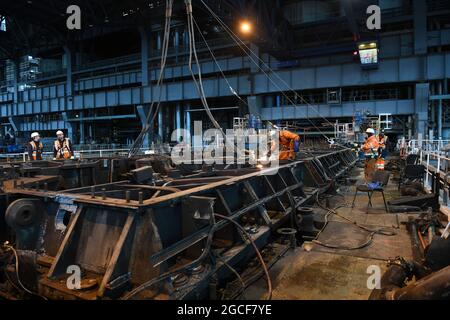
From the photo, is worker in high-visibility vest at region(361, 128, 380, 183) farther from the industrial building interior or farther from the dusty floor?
the dusty floor

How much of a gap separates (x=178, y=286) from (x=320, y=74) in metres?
20.4

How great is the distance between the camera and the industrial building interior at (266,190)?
2645mm

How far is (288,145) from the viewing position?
6.99 meters

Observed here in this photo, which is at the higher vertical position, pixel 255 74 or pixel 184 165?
pixel 255 74

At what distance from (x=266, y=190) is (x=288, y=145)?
230 cm

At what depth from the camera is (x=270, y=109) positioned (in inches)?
884

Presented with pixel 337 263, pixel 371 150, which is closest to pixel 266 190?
pixel 337 263

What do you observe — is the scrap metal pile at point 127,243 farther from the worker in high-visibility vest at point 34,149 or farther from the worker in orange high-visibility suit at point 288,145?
the worker in high-visibility vest at point 34,149

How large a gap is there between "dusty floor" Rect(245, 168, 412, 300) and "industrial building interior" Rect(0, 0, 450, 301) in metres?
0.02

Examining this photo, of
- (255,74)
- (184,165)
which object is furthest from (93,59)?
(184,165)

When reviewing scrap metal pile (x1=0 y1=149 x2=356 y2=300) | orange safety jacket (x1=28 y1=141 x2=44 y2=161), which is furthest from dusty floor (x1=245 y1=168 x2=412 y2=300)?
orange safety jacket (x1=28 y1=141 x2=44 y2=161)

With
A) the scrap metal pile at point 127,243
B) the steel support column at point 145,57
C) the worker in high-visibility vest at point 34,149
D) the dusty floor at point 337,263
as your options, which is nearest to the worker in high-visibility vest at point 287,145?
the dusty floor at point 337,263

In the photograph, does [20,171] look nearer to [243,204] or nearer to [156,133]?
[243,204]

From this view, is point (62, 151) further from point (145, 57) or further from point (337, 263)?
point (145, 57)
